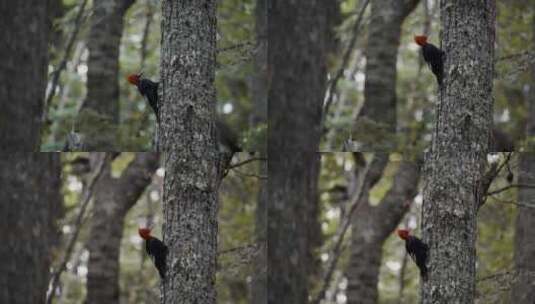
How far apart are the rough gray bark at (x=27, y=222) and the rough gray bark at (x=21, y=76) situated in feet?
0.50

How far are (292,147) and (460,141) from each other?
5.55ft

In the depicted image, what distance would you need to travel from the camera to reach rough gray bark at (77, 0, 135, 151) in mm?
→ 7086

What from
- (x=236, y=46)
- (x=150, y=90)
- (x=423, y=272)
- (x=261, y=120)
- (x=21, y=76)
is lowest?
(x=423, y=272)

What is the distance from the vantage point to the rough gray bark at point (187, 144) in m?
5.85

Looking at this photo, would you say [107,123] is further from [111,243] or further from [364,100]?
[364,100]

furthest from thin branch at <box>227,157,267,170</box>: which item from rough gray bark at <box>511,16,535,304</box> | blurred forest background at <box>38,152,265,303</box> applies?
rough gray bark at <box>511,16,535,304</box>

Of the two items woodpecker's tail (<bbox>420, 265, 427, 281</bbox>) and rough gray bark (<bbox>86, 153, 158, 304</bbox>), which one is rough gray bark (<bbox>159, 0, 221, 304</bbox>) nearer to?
rough gray bark (<bbox>86, 153, 158, 304</bbox>)

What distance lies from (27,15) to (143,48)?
2.93 feet

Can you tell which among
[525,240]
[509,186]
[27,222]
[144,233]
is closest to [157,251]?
[144,233]

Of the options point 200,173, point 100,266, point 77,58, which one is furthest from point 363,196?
point 77,58

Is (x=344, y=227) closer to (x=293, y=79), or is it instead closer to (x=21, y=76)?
(x=293, y=79)

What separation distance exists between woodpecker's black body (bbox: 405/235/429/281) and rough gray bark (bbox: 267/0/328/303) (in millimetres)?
1305

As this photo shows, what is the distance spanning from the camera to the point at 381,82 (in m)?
7.44

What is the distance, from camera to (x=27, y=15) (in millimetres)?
7027
